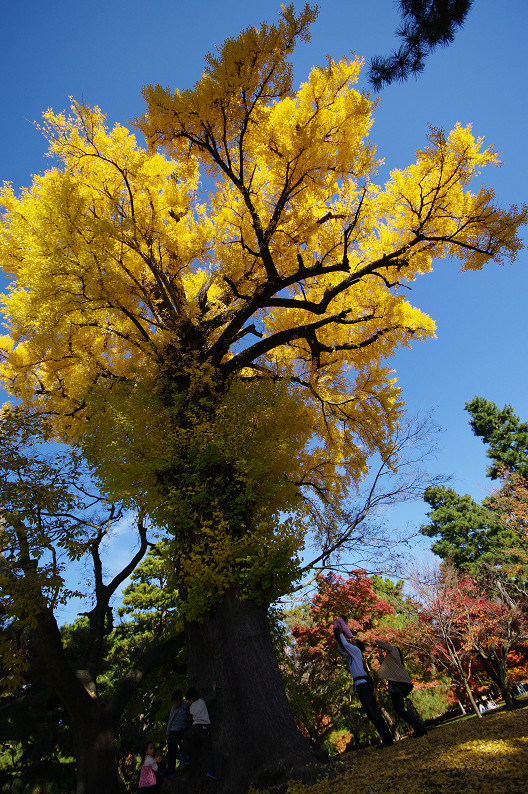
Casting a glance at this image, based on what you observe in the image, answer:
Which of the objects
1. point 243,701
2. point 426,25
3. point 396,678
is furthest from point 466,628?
point 426,25

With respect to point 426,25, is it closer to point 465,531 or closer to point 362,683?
point 362,683

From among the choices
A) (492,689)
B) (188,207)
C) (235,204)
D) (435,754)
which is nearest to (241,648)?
(435,754)

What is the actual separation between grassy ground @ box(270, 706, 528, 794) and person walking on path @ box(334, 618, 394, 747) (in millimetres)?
383

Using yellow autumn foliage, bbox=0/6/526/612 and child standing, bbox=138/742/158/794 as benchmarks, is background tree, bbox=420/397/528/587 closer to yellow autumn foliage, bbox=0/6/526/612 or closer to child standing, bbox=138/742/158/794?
yellow autumn foliage, bbox=0/6/526/612

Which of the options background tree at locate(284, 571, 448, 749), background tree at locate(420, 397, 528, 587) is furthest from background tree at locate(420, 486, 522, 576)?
background tree at locate(284, 571, 448, 749)

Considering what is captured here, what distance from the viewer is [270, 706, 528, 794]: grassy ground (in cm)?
233

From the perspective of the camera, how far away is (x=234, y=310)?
8.11m

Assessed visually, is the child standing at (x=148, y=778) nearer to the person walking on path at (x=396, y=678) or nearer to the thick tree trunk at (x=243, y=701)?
the thick tree trunk at (x=243, y=701)

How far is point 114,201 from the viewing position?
8.27m

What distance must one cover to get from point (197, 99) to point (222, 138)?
665 mm

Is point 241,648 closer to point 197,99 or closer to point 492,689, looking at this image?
point 197,99

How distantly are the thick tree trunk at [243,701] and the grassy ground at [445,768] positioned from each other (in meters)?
0.40

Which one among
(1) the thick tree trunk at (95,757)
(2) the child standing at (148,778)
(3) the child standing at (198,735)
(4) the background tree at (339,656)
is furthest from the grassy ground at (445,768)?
(4) the background tree at (339,656)

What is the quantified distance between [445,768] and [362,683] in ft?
6.22
